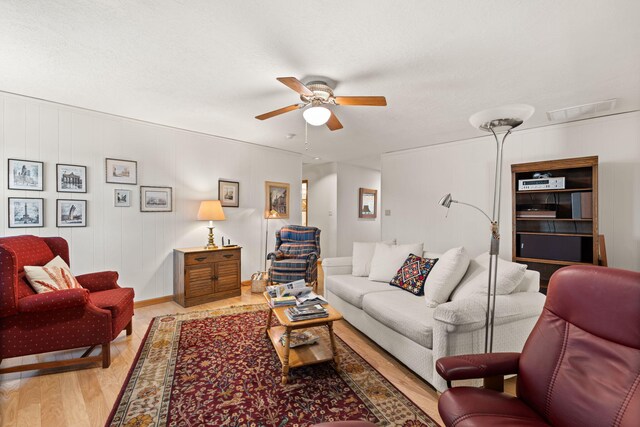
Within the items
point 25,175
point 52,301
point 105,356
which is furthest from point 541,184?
point 25,175

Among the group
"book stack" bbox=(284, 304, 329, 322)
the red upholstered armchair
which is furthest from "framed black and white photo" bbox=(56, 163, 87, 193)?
"book stack" bbox=(284, 304, 329, 322)

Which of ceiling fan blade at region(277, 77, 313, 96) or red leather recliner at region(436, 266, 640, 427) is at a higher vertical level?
ceiling fan blade at region(277, 77, 313, 96)

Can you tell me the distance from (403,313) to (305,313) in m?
0.75

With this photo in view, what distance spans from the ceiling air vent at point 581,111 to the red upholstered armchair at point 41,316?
477 cm

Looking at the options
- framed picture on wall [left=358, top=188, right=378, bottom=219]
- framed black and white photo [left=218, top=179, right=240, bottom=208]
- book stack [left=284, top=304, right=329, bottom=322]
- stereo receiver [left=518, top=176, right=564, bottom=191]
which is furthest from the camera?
framed picture on wall [left=358, top=188, right=378, bottom=219]

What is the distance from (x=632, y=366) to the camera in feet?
3.43

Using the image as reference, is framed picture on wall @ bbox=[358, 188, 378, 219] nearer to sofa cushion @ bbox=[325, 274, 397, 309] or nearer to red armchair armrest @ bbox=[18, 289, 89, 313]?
sofa cushion @ bbox=[325, 274, 397, 309]

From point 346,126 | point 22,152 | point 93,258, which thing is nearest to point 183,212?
point 93,258

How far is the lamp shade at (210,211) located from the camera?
3.93 metres

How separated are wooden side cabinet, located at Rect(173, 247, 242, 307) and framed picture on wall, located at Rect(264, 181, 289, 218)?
45.9 inches

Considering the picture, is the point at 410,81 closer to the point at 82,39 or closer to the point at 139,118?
the point at 82,39

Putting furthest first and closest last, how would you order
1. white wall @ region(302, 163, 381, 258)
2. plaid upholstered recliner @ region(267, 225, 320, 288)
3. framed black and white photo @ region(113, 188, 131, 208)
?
white wall @ region(302, 163, 381, 258)
plaid upholstered recliner @ region(267, 225, 320, 288)
framed black and white photo @ region(113, 188, 131, 208)

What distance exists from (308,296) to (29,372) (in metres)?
2.17

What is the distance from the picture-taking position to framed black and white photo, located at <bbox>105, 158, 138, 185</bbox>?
11.3 ft
